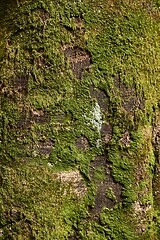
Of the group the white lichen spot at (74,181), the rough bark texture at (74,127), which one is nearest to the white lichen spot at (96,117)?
the rough bark texture at (74,127)

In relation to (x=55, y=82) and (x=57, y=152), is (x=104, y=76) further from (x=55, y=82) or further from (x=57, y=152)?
(x=57, y=152)

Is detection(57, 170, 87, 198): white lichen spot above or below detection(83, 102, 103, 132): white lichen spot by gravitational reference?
below

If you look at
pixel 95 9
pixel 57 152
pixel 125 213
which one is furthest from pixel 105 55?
pixel 125 213

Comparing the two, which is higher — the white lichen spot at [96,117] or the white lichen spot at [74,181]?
the white lichen spot at [96,117]

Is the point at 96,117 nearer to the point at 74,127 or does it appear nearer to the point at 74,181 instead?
the point at 74,127

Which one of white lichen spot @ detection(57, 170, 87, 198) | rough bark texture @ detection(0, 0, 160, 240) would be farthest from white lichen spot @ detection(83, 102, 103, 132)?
white lichen spot @ detection(57, 170, 87, 198)

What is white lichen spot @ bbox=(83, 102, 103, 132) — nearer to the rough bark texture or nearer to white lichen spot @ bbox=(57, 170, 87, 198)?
the rough bark texture

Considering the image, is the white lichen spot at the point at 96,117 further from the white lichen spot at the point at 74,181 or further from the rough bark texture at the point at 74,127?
the white lichen spot at the point at 74,181
